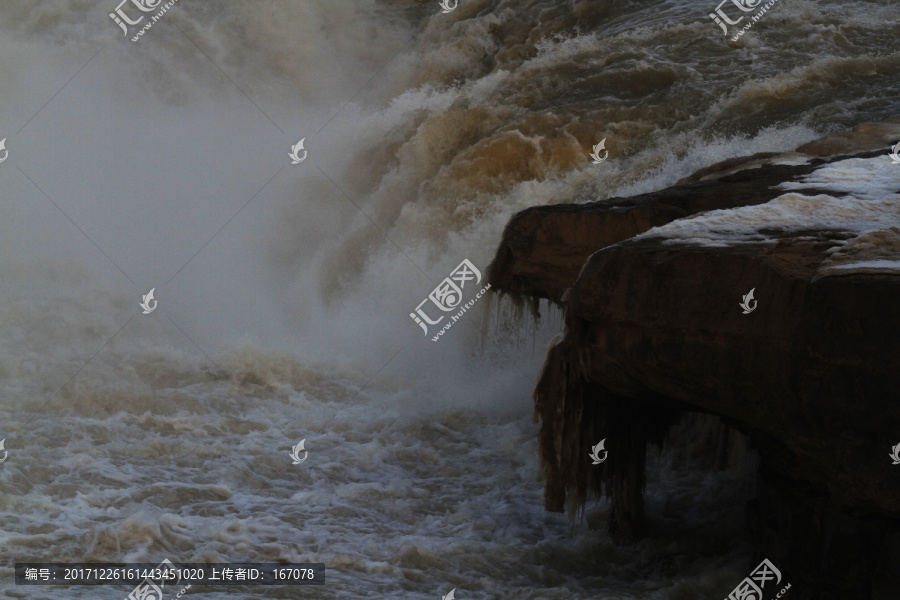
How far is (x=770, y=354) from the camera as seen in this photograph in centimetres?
367

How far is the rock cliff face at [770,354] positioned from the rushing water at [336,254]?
0.81m

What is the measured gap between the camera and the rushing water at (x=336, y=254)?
552 centimetres

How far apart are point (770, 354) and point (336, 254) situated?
8285mm

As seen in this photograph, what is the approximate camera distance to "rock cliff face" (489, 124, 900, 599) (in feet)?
11.2

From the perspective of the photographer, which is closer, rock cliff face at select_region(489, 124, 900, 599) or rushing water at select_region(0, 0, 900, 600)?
rock cliff face at select_region(489, 124, 900, 599)

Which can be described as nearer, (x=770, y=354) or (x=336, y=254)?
(x=770, y=354)

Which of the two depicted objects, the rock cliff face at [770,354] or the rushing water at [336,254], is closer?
the rock cliff face at [770,354]

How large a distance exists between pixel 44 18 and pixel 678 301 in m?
15.3

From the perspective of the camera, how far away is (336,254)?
452 inches

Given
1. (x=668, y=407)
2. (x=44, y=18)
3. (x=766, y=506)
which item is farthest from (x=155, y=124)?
(x=766, y=506)

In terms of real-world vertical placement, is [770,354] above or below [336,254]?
below

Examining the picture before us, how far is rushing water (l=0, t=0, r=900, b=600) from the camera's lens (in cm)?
552

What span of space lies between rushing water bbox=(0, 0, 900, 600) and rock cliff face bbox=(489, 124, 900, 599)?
813 millimetres

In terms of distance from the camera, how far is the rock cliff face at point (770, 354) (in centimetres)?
343
